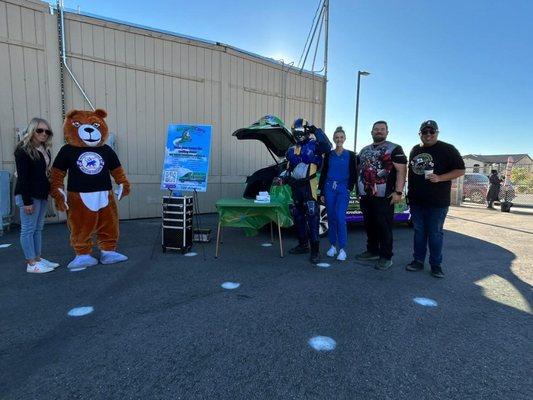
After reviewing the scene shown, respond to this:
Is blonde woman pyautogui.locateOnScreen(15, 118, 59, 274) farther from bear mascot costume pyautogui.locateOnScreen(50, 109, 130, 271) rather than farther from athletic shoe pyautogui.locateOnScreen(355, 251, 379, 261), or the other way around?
athletic shoe pyautogui.locateOnScreen(355, 251, 379, 261)

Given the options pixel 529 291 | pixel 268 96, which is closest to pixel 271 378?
pixel 529 291

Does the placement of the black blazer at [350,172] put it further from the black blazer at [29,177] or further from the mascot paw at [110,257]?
the black blazer at [29,177]

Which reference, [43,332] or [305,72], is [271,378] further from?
[305,72]

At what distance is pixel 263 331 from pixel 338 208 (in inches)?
85.6

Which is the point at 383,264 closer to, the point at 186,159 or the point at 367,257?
the point at 367,257

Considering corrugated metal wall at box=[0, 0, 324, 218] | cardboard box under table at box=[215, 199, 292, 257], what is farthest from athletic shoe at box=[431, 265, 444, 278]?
corrugated metal wall at box=[0, 0, 324, 218]

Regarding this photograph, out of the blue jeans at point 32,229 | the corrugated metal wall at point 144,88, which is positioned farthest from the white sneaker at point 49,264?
the corrugated metal wall at point 144,88

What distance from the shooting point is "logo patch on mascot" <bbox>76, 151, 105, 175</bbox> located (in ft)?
12.8

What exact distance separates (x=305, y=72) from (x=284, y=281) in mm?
7912

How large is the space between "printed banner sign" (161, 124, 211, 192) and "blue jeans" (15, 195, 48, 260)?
164 centimetres

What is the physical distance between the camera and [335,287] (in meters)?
3.32

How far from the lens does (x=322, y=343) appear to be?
2.26 m

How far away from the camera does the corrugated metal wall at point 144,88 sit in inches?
240

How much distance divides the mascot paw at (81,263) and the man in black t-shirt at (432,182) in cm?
386
